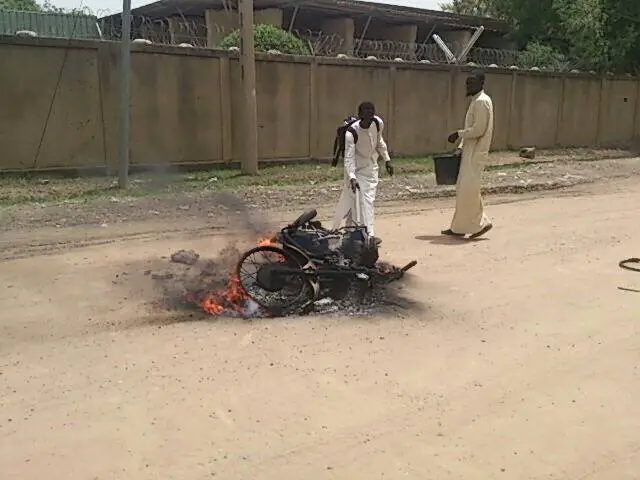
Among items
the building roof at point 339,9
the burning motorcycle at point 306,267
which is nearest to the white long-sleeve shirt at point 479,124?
the burning motorcycle at point 306,267

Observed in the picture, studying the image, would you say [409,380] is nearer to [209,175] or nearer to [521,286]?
[521,286]

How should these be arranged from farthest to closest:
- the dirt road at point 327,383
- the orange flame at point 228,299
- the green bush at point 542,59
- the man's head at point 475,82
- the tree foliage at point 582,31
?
the green bush at point 542,59, the tree foliage at point 582,31, the man's head at point 475,82, the orange flame at point 228,299, the dirt road at point 327,383

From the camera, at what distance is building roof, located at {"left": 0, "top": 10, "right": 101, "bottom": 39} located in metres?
12.3

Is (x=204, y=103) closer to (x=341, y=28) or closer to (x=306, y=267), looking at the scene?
(x=306, y=267)

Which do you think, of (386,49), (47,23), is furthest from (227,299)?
(386,49)

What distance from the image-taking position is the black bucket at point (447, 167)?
8570mm

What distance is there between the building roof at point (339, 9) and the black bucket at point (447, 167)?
11.5m

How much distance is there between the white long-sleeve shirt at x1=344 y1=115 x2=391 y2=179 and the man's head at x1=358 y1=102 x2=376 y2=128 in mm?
48

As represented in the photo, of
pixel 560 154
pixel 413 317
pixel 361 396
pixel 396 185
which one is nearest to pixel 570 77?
pixel 560 154

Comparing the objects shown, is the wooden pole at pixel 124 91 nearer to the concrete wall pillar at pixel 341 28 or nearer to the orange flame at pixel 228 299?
the orange flame at pixel 228 299

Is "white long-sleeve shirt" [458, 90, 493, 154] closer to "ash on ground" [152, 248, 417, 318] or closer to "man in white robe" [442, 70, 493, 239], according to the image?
"man in white robe" [442, 70, 493, 239]

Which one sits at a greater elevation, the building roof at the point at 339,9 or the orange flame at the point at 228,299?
the building roof at the point at 339,9

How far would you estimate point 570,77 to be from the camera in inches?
813

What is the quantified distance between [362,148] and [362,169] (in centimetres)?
23
